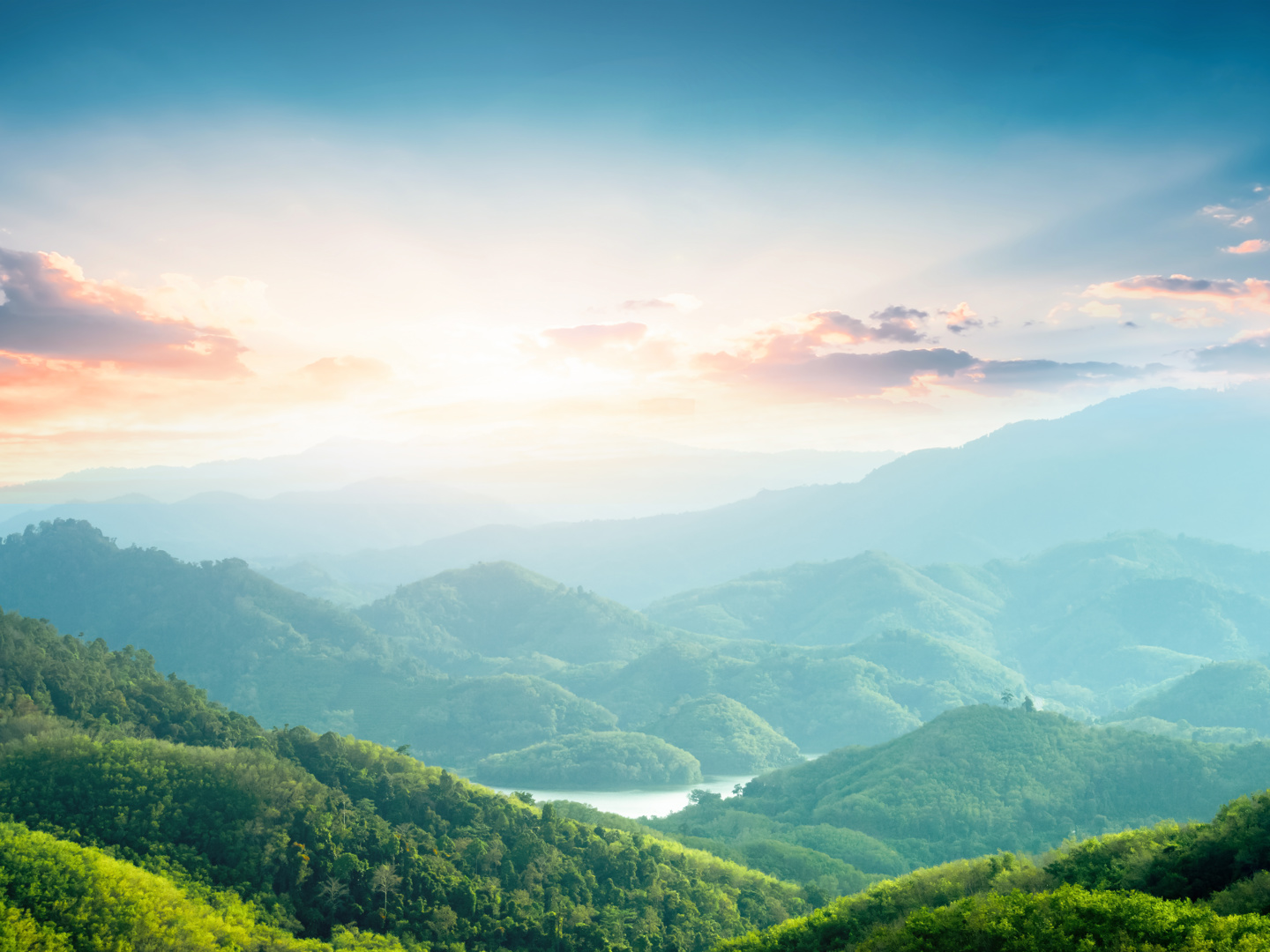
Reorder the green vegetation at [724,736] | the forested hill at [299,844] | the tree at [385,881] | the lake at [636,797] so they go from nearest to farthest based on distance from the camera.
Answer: the forested hill at [299,844], the tree at [385,881], the lake at [636,797], the green vegetation at [724,736]

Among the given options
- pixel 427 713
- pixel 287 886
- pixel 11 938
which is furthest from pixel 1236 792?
pixel 427 713

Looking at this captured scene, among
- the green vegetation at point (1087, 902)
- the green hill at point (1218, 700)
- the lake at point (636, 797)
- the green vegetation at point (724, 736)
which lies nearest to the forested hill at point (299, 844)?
the green vegetation at point (1087, 902)

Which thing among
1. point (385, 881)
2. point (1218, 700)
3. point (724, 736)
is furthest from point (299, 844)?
point (1218, 700)

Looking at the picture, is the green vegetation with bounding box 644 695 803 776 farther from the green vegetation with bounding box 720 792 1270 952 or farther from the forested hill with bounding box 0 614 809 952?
the green vegetation with bounding box 720 792 1270 952

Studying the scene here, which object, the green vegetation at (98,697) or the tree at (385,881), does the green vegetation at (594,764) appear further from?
the tree at (385,881)

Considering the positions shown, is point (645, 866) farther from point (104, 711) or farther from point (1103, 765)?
point (1103, 765)

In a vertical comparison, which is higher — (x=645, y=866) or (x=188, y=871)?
(x=188, y=871)
